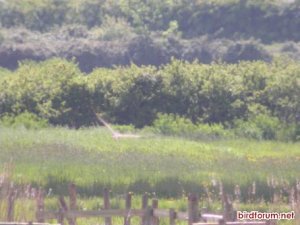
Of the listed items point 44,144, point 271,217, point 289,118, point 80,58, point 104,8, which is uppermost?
point 104,8

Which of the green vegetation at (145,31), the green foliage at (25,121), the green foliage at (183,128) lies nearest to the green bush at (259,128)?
the green foliage at (183,128)

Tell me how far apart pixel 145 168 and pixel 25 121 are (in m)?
18.1

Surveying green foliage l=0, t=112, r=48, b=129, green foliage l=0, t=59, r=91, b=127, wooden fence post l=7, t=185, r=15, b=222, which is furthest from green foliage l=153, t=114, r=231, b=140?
wooden fence post l=7, t=185, r=15, b=222

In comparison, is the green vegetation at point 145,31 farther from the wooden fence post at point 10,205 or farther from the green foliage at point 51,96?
the wooden fence post at point 10,205

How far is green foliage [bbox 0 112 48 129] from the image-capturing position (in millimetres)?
42156

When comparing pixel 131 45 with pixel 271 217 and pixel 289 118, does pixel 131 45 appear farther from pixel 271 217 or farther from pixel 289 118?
pixel 271 217

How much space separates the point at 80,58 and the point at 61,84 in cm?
3924

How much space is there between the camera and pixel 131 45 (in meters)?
88.0

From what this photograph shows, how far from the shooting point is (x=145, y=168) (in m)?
25.6

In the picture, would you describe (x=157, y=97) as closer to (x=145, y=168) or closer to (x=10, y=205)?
(x=145, y=168)

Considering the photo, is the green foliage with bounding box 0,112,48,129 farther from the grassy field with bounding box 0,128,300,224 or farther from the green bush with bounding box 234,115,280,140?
the green bush with bounding box 234,115,280,140

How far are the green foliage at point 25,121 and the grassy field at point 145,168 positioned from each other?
6.94 m

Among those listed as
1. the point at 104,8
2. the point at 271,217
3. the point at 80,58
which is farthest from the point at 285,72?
the point at 104,8

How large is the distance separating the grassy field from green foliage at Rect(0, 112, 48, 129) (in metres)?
6.94
